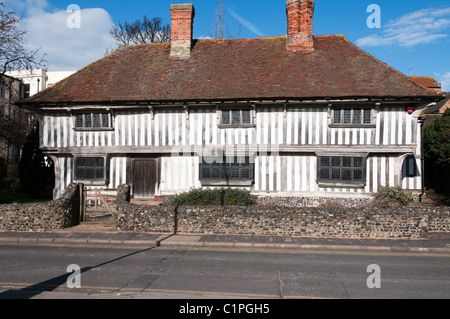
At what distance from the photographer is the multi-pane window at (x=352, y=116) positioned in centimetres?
1450

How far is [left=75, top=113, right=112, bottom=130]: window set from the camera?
52.1 feet

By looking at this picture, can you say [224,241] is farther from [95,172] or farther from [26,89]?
[26,89]

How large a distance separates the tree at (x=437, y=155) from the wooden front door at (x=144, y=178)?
1771 cm

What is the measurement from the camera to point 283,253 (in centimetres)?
955

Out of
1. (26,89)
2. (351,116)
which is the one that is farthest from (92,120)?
(26,89)

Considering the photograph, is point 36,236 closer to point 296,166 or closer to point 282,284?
point 282,284

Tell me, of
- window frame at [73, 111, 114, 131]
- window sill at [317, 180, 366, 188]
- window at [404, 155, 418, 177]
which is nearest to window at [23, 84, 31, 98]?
window frame at [73, 111, 114, 131]

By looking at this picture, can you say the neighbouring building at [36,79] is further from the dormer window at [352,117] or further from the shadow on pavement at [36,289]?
the shadow on pavement at [36,289]

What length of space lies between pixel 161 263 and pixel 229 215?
359cm

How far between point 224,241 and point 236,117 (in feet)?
21.9

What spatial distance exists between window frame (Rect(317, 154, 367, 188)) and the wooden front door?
26.3 ft

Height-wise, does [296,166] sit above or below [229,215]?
above

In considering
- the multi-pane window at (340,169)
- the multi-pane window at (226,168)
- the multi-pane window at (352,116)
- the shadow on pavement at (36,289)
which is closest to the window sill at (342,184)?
the multi-pane window at (340,169)
